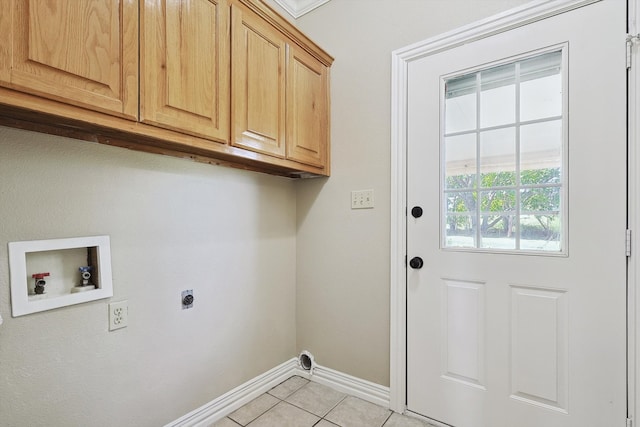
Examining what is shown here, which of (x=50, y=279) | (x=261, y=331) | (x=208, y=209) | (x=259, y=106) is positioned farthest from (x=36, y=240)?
(x=261, y=331)

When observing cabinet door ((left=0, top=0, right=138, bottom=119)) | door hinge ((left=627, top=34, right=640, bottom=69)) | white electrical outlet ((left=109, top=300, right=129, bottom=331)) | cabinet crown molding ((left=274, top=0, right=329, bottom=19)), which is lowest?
white electrical outlet ((left=109, top=300, right=129, bottom=331))

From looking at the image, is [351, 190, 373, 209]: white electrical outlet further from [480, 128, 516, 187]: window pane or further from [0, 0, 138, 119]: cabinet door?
[0, 0, 138, 119]: cabinet door

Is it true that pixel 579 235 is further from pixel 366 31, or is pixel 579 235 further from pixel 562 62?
pixel 366 31

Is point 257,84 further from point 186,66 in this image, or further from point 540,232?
point 540,232

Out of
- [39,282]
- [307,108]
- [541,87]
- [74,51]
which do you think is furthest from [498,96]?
[39,282]

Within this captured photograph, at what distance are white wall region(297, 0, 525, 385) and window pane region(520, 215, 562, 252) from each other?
68 cm

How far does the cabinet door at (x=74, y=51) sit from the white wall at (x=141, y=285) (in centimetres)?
32

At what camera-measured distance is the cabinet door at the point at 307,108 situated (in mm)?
1741

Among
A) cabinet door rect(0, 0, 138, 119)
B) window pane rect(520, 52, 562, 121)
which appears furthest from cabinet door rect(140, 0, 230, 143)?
window pane rect(520, 52, 562, 121)

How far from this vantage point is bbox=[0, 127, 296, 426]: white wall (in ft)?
3.55

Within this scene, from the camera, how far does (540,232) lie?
139 cm

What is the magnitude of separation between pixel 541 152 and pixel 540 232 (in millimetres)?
368

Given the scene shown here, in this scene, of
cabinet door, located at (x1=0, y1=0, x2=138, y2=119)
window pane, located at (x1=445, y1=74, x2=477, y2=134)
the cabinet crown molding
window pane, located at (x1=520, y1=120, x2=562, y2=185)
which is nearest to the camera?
cabinet door, located at (x1=0, y1=0, x2=138, y2=119)

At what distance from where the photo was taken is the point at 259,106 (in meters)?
1.55
